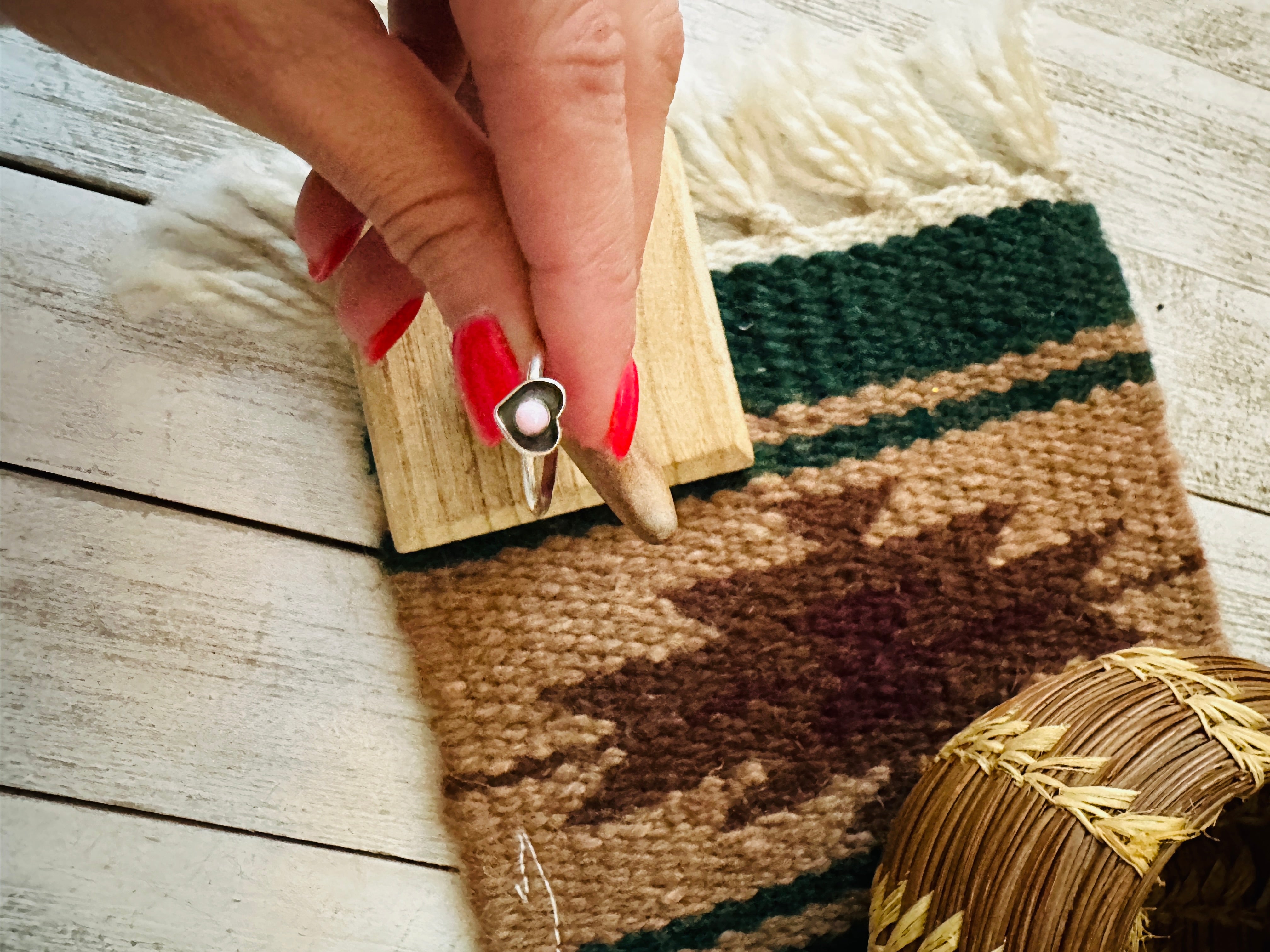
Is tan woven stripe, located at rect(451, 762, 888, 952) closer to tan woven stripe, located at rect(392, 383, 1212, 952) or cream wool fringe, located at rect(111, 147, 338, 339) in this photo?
tan woven stripe, located at rect(392, 383, 1212, 952)

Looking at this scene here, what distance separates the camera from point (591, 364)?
22cm

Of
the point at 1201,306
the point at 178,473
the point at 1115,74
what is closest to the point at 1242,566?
the point at 1201,306

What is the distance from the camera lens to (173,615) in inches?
14.2

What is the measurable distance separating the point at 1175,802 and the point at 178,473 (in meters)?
0.39

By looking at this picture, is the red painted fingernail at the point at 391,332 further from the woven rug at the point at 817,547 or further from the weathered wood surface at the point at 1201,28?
the weathered wood surface at the point at 1201,28

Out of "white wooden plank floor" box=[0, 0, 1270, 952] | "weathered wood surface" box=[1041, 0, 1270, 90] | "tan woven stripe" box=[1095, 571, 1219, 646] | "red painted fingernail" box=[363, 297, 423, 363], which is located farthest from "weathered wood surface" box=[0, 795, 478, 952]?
"weathered wood surface" box=[1041, 0, 1270, 90]

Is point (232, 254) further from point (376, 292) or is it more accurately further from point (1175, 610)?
point (1175, 610)

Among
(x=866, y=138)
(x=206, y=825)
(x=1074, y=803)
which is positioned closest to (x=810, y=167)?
(x=866, y=138)

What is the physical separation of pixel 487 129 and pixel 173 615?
0.85 feet

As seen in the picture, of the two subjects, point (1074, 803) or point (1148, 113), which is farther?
point (1148, 113)

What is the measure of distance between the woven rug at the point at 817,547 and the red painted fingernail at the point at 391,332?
0.09 meters

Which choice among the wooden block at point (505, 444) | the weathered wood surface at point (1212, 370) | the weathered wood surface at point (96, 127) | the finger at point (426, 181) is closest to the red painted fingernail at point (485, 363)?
the finger at point (426, 181)

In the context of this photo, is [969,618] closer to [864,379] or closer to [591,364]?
[864,379]

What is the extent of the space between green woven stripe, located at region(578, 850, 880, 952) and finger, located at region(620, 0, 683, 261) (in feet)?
0.90
